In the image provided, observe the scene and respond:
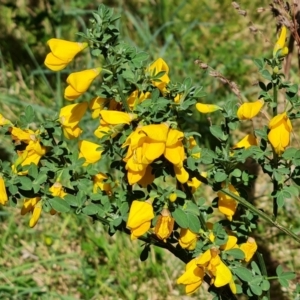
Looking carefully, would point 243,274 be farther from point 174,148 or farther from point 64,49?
point 64,49

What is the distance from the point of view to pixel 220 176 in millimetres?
1588

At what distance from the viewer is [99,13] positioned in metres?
1.48

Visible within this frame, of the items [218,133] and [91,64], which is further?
[91,64]

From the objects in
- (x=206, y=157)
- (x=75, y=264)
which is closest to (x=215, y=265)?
(x=206, y=157)

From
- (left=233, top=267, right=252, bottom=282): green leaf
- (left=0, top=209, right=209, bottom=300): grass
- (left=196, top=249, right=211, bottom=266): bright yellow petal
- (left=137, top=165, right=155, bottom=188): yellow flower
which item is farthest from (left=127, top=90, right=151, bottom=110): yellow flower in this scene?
(left=0, top=209, right=209, bottom=300): grass

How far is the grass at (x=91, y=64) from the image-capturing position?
2506 millimetres

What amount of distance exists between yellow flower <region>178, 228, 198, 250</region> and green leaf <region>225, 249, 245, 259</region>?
8 cm

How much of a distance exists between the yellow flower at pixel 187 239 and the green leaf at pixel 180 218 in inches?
3.6

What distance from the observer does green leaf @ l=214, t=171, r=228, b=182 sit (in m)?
1.58

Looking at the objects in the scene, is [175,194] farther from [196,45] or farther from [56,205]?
[196,45]

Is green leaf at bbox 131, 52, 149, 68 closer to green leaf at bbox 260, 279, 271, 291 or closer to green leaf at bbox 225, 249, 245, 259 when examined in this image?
green leaf at bbox 225, 249, 245, 259

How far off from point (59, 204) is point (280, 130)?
0.51 meters

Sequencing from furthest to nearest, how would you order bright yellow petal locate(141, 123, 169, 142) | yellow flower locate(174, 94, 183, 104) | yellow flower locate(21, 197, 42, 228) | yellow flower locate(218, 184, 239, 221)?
yellow flower locate(218, 184, 239, 221) < yellow flower locate(21, 197, 42, 228) < yellow flower locate(174, 94, 183, 104) < bright yellow petal locate(141, 123, 169, 142)

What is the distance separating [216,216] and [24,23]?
1.29 m
